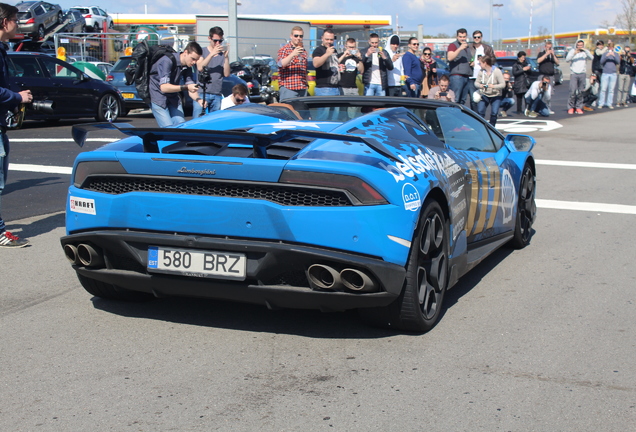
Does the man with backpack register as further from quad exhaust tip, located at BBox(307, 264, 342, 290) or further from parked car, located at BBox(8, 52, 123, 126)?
parked car, located at BBox(8, 52, 123, 126)

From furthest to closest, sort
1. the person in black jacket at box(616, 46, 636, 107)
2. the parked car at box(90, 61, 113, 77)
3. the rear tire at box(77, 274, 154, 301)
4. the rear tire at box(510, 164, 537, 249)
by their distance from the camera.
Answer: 1. the person in black jacket at box(616, 46, 636, 107)
2. the parked car at box(90, 61, 113, 77)
3. the rear tire at box(510, 164, 537, 249)
4. the rear tire at box(77, 274, 154, 301)

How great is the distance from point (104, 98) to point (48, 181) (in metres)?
8.43

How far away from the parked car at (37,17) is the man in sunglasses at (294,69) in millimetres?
26314

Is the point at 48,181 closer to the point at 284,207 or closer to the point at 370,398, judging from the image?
the point at 284,207

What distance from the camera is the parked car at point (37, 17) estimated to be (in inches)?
1344

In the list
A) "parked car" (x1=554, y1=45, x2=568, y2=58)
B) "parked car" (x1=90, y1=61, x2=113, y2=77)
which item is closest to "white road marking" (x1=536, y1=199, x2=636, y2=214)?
"parked car" (x1=90, y1=61, x2=113, y2=77)

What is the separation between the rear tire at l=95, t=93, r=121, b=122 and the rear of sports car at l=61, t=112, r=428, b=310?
13.8 meters

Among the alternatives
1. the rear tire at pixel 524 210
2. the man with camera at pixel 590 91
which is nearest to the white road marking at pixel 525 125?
the man with camera at pixel 590 91

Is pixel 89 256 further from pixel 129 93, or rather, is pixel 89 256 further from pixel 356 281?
pixel 129 93

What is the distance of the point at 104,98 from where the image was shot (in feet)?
56.9

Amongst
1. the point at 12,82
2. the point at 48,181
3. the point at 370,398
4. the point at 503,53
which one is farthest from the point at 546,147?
the point at 503,53

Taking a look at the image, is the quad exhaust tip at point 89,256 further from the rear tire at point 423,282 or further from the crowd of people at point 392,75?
the crowd of people at point 392,75

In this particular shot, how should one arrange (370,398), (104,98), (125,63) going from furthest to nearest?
(125,63) → (104,98) → (370,398)

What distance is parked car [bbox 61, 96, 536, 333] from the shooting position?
3637 mm
